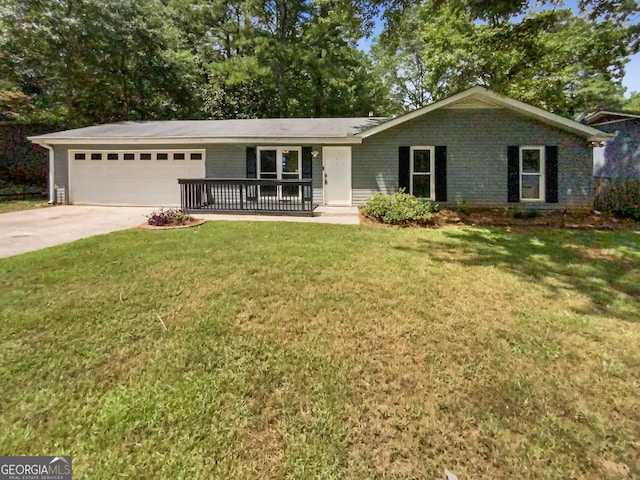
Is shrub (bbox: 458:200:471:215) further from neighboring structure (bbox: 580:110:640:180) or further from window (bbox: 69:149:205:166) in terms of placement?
window (bbox: 69:149:205:166)

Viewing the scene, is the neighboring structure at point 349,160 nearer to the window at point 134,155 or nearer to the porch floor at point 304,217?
the window at point 134,155

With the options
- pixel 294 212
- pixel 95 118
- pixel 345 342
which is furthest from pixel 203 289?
pixel 95 118

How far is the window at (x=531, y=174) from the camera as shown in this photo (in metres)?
11.5

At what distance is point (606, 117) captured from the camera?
14953 millimetres

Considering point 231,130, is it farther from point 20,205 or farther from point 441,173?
point 20,205

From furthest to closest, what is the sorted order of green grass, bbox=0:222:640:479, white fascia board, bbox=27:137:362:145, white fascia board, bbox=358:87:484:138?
white fascia board, bbox=27:137:362:145, white fascia board, bbox=358:87:484:138, green grass, bbox=0:222:640:479

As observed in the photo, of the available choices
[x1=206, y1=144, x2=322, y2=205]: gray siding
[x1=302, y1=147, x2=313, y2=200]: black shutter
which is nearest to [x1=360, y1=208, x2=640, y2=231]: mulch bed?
[x1=302, y1=147, x2=313, y2=200]: black shutter

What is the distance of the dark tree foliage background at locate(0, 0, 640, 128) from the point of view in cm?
1159

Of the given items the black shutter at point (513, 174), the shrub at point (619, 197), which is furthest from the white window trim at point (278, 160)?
the shrub at point (619, 197)

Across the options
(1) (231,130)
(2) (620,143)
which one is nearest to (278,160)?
(1) (231,130)

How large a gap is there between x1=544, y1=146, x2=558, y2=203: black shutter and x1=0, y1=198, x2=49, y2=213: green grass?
17256 millimetres

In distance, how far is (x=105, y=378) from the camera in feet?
9.07

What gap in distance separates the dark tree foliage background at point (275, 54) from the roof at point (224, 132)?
3.43 meters

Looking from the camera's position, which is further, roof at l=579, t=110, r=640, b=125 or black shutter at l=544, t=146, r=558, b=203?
roof at l=579, t=110, r=640, b=125
